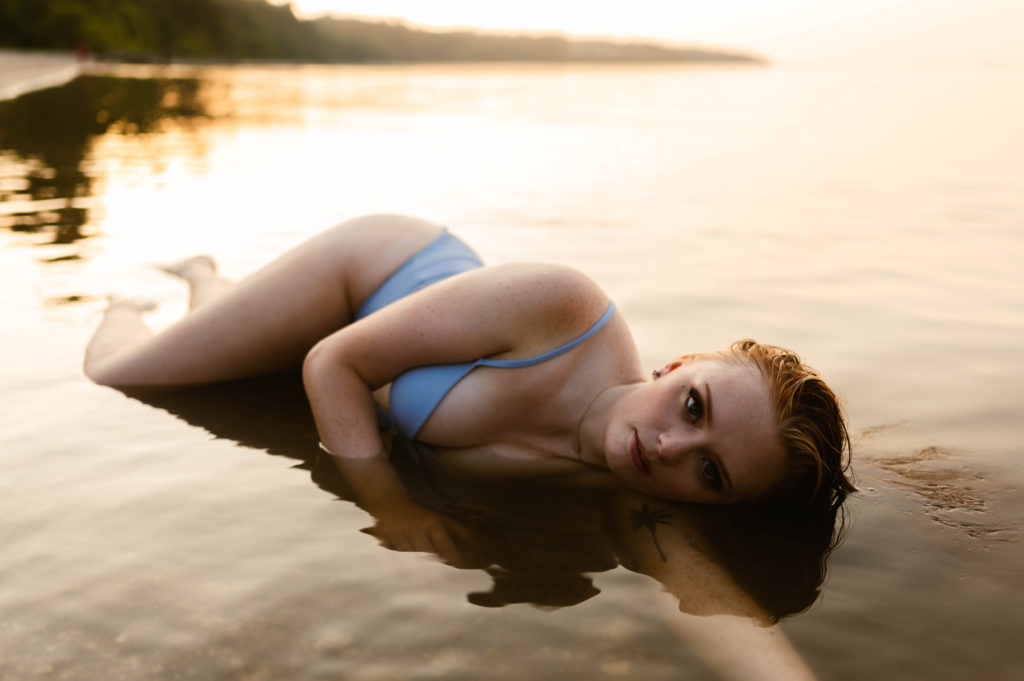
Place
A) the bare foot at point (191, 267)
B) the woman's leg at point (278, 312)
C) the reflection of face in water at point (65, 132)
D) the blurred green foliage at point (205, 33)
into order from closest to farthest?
1. the woman's leg at point (278, 312)
2. the bare foot at point (191, 267)
3. the reflection of face in water at point (65, 132)
4. the blurred green foliage at point (205, 33)

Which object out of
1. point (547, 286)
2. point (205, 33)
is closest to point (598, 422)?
point (547, 286)

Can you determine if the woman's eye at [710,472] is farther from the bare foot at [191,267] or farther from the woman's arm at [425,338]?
the bare foot at [191,267]

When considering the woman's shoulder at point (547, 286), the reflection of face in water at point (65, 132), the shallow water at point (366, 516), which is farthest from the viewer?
the reflection of face in water at point (65, 132)

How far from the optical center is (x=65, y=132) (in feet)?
43.0

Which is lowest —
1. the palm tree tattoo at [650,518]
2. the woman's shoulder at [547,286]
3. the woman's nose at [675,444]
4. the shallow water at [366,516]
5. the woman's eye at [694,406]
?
the palm tree tattoo at [650,518]

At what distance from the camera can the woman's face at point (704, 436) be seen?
9.20ft

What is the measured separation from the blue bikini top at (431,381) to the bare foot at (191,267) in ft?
7.62

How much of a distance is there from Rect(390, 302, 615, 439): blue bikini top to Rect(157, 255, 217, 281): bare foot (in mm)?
2323

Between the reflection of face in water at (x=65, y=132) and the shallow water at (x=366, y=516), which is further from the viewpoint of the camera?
the reflection of face in water at (x=65, y=132)

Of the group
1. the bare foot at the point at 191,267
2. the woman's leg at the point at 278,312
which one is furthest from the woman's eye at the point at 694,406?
the bare foot at the point at 191,267

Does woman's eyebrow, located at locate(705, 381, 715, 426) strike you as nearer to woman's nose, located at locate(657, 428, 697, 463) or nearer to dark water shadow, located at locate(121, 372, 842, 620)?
woman's nose, located at locate(657, 428, 697, 463)

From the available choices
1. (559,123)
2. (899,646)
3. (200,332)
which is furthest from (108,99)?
(899,646)

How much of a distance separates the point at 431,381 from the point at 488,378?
9.0 inches

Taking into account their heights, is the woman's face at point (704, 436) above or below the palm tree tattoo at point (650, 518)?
above
